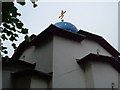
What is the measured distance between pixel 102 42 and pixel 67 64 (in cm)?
361

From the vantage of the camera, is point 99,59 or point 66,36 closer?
point 99,59

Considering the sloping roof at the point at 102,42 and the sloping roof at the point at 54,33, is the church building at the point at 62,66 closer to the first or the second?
the sloping roof at the point at 54,33

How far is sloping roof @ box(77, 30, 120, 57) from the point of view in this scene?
14117 mm

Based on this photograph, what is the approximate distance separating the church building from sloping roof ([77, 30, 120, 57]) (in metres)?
0.51

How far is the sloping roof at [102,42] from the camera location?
14.1 metres

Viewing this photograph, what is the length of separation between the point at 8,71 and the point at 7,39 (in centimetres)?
549

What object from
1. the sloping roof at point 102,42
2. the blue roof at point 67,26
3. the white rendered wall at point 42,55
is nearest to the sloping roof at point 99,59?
the white rendered wall at point 42,55

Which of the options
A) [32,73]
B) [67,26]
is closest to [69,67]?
[32,73]

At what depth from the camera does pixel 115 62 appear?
12.6m

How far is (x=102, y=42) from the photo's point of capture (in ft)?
47.8

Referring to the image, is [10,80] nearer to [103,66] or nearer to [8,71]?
[8,71]

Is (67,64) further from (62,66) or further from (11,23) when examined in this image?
(11,23)

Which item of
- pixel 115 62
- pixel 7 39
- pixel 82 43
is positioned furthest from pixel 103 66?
pixel 7 39

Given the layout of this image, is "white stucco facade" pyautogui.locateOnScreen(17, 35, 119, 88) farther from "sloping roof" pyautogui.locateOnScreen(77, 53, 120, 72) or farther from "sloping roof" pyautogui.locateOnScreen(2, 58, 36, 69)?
"sloping roof" pyautogui.locateOnScreen(2, 58, 36, 69)
